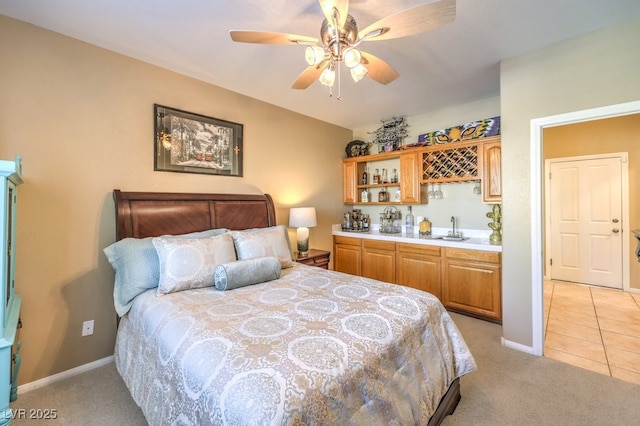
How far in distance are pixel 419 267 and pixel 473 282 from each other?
2.08ft

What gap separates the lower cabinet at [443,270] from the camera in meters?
3.01

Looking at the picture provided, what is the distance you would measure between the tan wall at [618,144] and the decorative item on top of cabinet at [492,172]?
1950 millimetres

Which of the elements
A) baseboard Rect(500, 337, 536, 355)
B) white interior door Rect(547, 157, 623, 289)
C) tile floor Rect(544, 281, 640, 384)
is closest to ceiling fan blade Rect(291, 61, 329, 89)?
baseboard Rect(500, 337, 536, 355)

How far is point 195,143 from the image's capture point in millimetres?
2848

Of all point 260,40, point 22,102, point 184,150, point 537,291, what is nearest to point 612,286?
point 537,291

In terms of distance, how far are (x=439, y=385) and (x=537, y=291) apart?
1566 millimetres

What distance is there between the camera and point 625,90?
2.03 m

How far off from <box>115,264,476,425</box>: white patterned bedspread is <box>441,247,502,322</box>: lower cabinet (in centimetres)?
160

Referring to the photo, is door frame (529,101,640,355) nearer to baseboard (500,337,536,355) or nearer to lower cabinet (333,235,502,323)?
baseboard (500,337,536,355)

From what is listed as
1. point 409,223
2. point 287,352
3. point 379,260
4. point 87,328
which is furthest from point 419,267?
point 87,328

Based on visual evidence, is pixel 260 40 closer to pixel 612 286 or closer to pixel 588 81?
pixel 588 81

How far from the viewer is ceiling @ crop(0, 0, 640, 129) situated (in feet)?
5.98

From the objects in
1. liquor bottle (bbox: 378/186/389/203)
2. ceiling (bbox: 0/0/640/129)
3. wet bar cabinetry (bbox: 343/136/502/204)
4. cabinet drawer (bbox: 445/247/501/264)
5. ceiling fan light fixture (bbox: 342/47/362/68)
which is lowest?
cabinet drawer (bbox: 445/247/501/264)

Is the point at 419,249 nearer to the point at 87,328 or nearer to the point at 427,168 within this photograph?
the point at 427,168
